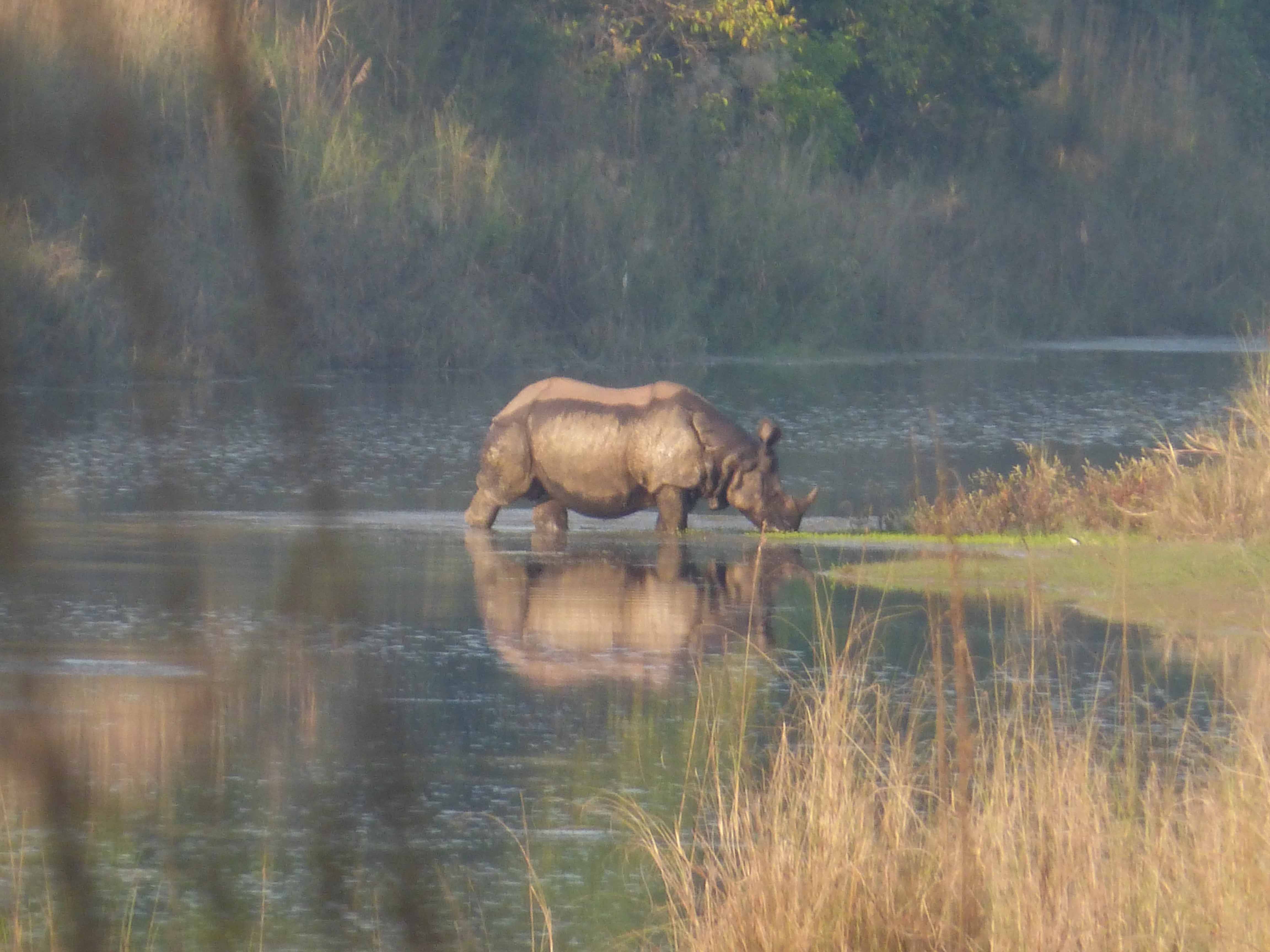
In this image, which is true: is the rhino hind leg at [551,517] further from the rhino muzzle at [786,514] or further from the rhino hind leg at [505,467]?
the rhino muzzle at [786,514]

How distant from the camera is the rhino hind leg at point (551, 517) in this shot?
16.1 m

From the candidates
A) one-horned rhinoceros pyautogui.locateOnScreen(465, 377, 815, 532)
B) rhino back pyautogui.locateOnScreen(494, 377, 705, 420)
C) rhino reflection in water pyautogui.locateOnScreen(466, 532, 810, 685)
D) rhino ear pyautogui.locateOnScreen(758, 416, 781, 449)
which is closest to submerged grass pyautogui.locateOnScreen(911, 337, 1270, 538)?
rhino ear pyautogui.locateOnScreen(758, 416, 781, 449)

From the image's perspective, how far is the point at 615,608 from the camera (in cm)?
1179

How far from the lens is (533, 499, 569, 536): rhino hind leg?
1611 centimetres

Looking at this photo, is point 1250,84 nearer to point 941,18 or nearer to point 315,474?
point 941,18

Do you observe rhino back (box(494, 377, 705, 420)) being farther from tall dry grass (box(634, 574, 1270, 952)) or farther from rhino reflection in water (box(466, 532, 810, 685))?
tall dry grass (box(634, 574, 1270, 952))

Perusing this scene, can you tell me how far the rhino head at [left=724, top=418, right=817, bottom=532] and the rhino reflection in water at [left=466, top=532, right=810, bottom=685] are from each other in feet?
2.74

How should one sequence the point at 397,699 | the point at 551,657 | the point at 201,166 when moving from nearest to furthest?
the point at 201,166
the point at 397,699
the point at 551,657

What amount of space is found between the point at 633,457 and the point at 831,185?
25.0 meters

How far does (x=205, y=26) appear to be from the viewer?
5.36 ft

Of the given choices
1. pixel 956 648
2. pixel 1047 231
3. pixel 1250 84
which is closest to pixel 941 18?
pixel 1047 231

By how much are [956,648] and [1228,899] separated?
156cm

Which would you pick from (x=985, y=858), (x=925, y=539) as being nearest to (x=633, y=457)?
(x=925, y=539)

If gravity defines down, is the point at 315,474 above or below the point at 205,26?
below
